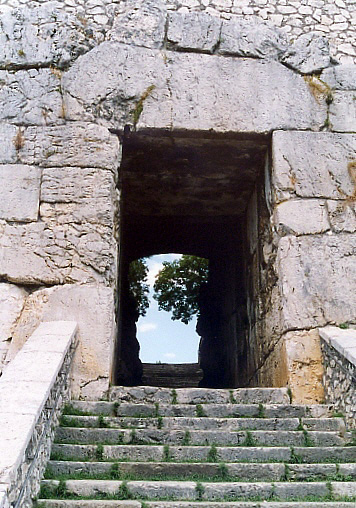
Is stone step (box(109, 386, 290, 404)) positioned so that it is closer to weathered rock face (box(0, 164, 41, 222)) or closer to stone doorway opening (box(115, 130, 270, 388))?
stone doorway opening (box(115, 130, 270, 388))

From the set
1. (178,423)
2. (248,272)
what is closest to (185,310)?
(248,272)

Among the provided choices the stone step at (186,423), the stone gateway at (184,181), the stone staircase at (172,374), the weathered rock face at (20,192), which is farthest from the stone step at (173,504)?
the stone staircase at (172,374)

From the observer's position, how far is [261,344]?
6387mm

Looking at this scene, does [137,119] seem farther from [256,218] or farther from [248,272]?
[248,272]

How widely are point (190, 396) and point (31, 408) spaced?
5.99 feet

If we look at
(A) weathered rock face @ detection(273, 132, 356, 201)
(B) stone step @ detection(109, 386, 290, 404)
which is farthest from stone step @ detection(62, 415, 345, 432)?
(A) weathered rock face @ detection(273, 132, 356, 201)

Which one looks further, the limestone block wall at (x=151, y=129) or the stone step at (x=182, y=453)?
the limestone block wall at (x=151, y=129)

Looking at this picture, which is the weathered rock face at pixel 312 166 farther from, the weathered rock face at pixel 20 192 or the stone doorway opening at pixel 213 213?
the weathered rock face at pixel 20 192

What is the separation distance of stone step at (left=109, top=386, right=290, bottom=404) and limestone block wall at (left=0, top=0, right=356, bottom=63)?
3691 mm

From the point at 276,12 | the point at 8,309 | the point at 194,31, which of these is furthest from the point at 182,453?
the point at 276,12

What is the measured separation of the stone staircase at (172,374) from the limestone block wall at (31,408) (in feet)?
27.5

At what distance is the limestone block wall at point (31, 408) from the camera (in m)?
2.76

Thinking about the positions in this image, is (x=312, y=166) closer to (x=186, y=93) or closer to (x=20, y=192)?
(x=186, y=93)

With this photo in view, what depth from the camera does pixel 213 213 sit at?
309 inches
